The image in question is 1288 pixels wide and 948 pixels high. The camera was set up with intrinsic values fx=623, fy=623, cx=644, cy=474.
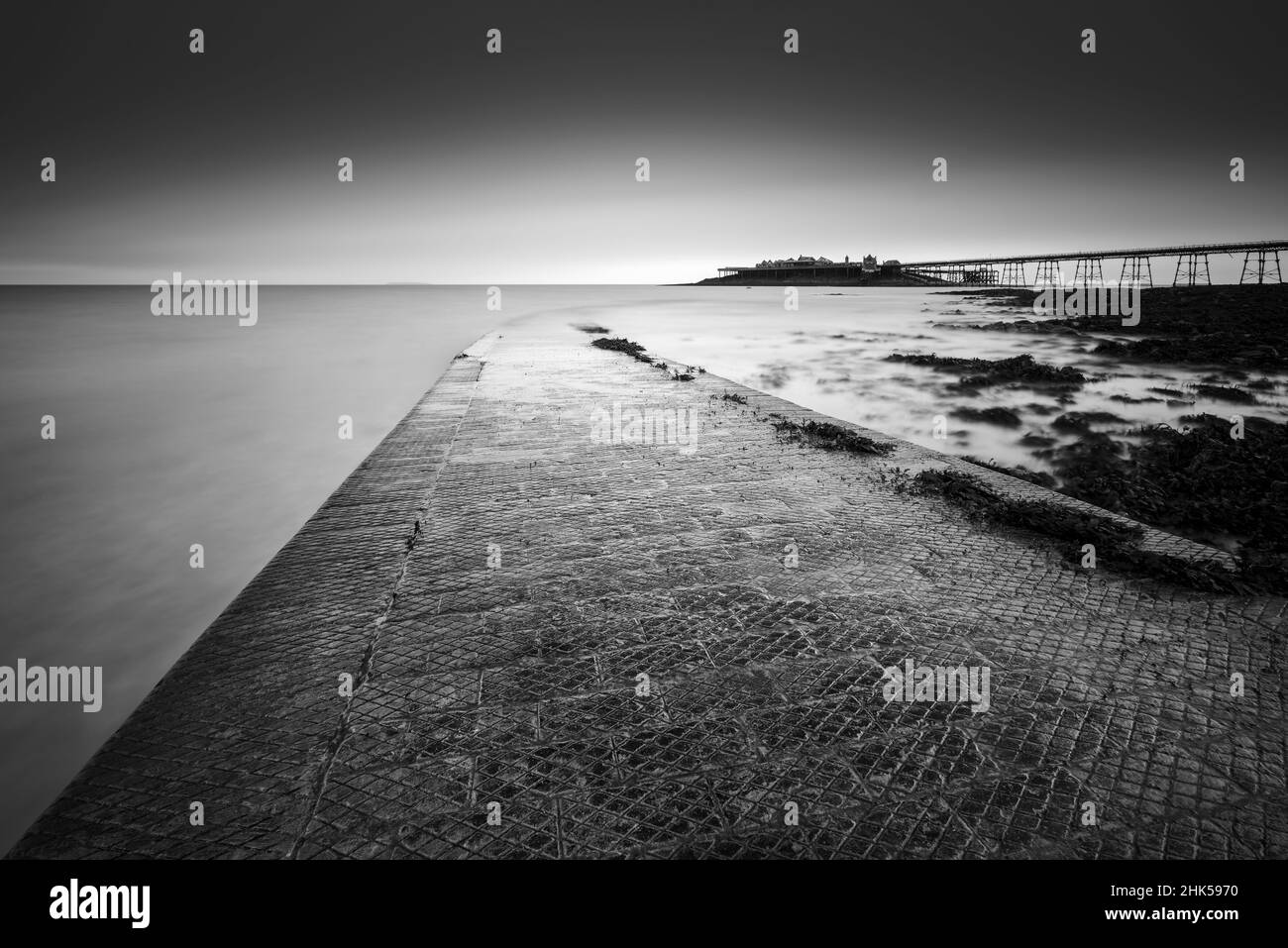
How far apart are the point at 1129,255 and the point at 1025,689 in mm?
108948

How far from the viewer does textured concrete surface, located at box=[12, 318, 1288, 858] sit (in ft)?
6.45

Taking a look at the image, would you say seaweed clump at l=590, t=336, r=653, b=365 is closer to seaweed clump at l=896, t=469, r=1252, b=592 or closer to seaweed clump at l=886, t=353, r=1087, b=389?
seaweed clump at l=886, t=353, r=1087, b=389

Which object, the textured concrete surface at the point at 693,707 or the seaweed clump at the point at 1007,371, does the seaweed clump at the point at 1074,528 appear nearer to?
the textured concrete surface at the point at 693,707

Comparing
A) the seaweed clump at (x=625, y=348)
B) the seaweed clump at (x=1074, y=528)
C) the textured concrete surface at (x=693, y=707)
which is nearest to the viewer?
the textured concrete surface at (x=693, y=707)

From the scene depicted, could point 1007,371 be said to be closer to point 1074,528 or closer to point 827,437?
point 827,437

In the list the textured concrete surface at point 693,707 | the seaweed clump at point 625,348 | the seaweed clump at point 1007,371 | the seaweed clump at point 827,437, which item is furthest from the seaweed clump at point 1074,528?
the seaweed clump at point 625,348

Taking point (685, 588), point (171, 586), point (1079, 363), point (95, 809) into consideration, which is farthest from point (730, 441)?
point (1079, 363)

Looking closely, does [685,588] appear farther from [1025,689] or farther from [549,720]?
[1025,689]

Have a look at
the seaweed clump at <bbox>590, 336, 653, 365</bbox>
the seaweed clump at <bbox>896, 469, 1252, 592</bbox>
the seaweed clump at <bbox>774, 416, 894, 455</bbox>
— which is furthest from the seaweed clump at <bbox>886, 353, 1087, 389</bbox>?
the seaweed clump at <bbox>896, 469, 1252, 592</bbox>

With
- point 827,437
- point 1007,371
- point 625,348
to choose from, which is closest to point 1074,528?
point 827,437

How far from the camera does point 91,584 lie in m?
5.39

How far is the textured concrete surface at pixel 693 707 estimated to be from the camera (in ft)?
6.45

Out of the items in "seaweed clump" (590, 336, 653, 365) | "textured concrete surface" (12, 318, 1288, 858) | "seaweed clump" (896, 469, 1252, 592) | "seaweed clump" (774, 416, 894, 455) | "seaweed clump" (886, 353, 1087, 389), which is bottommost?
"textured concrete surface" (12, 318, 1288, 858)

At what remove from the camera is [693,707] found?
2543mm
